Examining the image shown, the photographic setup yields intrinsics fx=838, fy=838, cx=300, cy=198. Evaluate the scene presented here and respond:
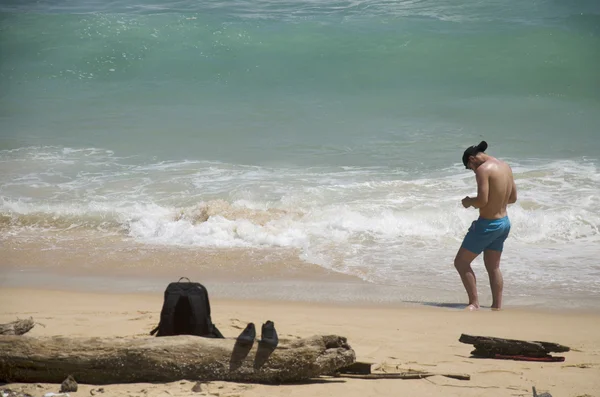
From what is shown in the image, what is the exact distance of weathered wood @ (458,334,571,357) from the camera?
5129mm

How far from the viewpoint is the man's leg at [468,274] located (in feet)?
22.2

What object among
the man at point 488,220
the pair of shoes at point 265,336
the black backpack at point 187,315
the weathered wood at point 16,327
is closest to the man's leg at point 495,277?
the man at point 488,220

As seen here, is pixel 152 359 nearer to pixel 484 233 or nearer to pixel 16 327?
pixel 16 327

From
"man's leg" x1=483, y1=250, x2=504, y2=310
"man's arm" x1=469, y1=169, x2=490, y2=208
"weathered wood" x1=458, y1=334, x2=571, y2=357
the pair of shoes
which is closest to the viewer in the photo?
the pair of shoes

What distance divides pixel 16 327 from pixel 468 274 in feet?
11.7

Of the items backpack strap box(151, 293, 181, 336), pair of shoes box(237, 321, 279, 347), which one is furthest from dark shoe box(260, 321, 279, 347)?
backpack strap box(151, 293, 181, 336)

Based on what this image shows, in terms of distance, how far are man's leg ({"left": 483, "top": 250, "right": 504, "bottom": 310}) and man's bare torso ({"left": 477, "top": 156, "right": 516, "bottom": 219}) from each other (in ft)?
1.08

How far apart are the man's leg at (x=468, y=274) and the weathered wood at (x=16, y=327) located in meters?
3.43

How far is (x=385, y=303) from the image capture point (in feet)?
23.0

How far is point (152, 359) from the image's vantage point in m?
4.50

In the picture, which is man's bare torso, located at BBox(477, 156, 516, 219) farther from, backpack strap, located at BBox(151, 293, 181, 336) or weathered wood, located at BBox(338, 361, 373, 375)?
backpack strap, located at BBox(151, 293, 181, 336)

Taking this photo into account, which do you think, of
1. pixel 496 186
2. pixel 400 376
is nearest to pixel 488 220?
pixel 496 186

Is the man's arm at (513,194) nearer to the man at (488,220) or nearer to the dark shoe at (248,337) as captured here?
the man at (488,220)

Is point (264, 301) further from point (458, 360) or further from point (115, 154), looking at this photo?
point (115, 154)
